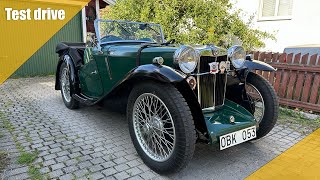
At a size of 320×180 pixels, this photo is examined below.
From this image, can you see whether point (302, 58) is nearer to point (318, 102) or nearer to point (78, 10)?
point (318, 102)

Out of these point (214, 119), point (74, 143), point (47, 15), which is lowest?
point (74, 143)

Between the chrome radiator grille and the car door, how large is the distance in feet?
5.79

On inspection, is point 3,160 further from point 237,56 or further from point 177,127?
point 237,56

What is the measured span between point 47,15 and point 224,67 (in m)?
7.66

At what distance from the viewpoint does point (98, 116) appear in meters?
4.52

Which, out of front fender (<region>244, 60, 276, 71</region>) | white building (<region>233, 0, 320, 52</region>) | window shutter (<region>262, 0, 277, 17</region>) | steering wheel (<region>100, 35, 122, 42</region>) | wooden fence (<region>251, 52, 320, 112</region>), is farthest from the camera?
window shutter (<region>262, 0, 277, 17</region>)

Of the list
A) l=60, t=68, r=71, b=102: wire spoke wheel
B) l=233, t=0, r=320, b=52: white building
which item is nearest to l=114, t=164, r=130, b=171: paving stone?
l=60, t=68, r=71, b=102: wire spoke wheel

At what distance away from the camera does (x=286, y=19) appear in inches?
313

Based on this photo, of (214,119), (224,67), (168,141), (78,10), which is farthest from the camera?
(78,10)

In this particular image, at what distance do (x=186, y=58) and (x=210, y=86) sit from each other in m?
0.56

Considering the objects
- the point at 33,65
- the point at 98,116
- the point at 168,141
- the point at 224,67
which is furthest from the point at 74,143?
the point at 33,65

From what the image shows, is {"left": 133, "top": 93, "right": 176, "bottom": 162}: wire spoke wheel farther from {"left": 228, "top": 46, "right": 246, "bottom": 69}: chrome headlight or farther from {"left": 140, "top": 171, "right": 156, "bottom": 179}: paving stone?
{"left": 228, "top": 46, "right": 246, "bottom": 69}: chrome headlight

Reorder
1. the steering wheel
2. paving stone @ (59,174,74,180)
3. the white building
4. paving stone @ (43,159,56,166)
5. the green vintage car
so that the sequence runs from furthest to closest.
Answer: the white building
the steering wheel
paving stone @ (43,159,56,166)
paving stone @ (59,174,74,180)
the green vintage car

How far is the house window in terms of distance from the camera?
7977 millimetres
